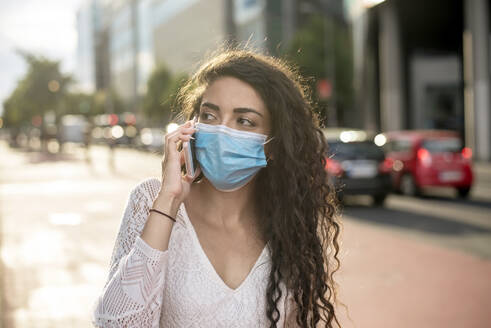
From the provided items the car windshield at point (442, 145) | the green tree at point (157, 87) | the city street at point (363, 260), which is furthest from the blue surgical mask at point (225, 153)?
the green tree at point (157, 87)

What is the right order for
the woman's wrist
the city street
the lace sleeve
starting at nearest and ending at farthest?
the lace sleeve → the woman's wrist → the city street

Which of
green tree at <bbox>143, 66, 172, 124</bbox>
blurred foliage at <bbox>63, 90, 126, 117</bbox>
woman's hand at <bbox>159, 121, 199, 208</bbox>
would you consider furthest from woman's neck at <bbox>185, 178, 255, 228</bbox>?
blurred foliage at <bbox>63, 90, 126, 117</bbox>

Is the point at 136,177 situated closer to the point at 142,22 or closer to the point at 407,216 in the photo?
the point at 407,216

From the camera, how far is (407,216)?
12211 millimetres

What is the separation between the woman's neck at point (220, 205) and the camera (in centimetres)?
234

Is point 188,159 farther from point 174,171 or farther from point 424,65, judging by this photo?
point 424,65

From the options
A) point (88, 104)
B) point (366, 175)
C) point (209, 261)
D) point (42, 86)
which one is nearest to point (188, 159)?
point (209, 261)

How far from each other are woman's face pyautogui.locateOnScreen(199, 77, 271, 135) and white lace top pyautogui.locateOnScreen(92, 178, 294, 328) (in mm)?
319

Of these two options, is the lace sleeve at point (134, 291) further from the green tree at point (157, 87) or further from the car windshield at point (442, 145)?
the green tree at point (157, 87)

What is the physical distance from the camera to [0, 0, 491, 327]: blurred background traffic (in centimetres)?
588

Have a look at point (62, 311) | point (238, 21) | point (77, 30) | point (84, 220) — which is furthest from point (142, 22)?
point (62, 311)

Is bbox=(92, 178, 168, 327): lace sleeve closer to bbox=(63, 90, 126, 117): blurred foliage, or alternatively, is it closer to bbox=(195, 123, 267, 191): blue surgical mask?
bbox=(195, 123, 267, 191): blue surgical mask

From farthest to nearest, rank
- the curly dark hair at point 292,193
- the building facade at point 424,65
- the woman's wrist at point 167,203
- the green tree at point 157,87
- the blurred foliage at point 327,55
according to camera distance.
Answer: the green tree at point 157,87 < the blurred foliage at point 327,55 < the building facade at point 424,65 < the curly dark hair at point 292,193 < the woman's wrist at point 167,203

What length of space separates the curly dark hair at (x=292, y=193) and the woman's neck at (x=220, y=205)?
2.6 inches
